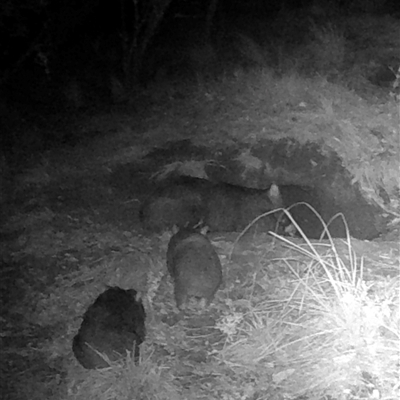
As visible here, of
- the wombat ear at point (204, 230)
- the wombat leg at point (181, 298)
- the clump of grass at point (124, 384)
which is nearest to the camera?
the clump of grass at point (124, 384)

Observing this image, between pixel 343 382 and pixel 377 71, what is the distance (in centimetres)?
106

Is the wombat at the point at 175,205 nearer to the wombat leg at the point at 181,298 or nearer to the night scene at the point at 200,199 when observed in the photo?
the night scene at the point at 200,199

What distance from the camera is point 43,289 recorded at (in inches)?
57.5

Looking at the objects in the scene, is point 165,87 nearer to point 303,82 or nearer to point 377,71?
point 303,82

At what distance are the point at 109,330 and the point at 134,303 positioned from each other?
12 cm

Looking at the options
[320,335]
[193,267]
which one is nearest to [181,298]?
[193,267]

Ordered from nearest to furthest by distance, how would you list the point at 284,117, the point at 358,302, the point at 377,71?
the point at 358,302 → the point at 284,117 → the point at 377,71

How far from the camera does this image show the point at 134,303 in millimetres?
1406

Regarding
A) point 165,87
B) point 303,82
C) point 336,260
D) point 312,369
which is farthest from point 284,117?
point 312,369

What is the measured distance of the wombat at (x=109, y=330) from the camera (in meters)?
1.28

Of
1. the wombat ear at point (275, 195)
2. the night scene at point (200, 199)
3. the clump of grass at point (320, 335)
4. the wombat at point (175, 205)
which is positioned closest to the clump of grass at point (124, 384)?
the night scene at point (200, 199)

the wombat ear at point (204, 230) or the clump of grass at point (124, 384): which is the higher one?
the wombat ear at point (204, 230)

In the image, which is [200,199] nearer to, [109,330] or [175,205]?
[175,205]

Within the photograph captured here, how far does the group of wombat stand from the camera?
129cm
